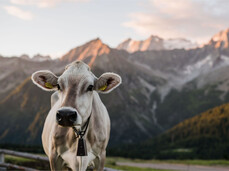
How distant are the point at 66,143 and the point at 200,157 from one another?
163 metres

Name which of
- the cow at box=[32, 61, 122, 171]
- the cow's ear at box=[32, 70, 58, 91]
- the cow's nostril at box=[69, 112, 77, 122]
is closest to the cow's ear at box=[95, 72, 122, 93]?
the cow at box=[32, 61, 122, 171]

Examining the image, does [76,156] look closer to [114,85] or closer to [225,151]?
[114,85]

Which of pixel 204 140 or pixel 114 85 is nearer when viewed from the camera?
pixel 114 85

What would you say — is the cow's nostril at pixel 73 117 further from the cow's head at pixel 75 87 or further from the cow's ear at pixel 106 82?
the cow's ear at pixel 106 82

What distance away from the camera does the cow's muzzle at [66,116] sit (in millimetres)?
5336

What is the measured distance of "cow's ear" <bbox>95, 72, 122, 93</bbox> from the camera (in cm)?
629

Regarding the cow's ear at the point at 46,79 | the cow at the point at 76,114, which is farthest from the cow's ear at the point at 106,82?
the cow's ear at the point at 46,79

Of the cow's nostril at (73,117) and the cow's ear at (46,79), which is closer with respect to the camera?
the cow's nostril at (73,117)

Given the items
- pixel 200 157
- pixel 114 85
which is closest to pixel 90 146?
pixel 114 85

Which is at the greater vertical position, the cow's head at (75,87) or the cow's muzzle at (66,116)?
the cow's head at (75,87)

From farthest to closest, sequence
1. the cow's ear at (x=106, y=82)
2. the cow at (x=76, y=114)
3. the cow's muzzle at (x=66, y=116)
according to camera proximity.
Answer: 1. the cow's ear at (x=106, y=82)
2. the cow at (x=76, y=114)
3. the cow's muzzle at (x=66, y=116)

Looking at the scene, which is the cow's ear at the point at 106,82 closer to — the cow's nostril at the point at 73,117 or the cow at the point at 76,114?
the cow at the point at 76,114

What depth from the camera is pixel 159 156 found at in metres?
167

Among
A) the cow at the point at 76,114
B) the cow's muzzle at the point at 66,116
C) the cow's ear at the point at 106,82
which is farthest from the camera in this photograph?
the cow's ear at the point at 106,82
